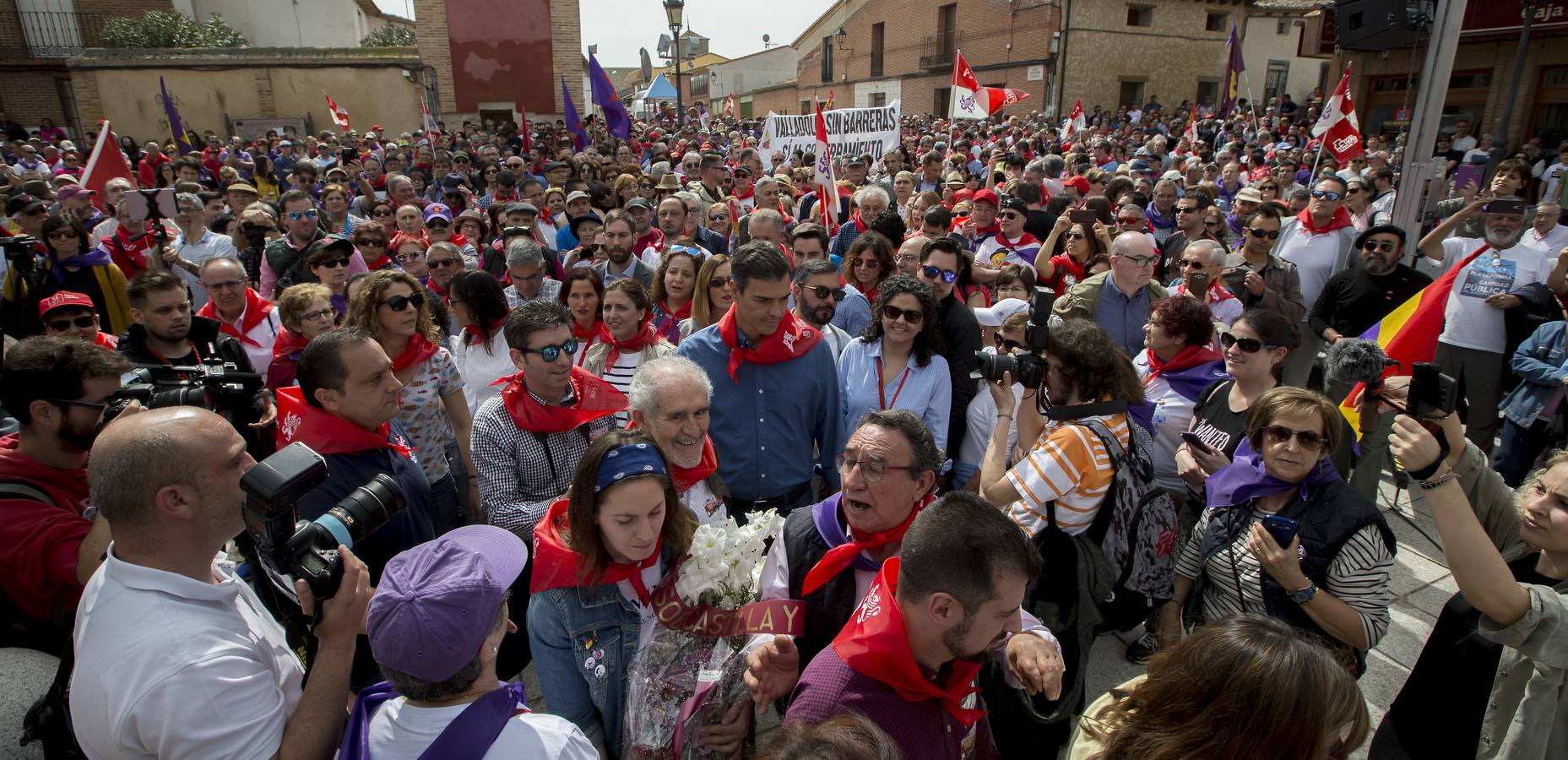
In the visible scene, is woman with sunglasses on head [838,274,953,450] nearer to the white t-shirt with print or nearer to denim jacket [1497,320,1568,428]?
denim jacket [1497,320,1568,428]

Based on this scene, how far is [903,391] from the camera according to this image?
3672 mm

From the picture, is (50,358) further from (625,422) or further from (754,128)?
(754,128)

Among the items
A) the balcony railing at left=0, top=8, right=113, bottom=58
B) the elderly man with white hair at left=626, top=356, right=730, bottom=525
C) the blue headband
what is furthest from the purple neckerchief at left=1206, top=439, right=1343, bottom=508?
the balcony railing at left=0, top=8, right=113, bottom=58

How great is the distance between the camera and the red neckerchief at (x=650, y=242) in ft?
22.9

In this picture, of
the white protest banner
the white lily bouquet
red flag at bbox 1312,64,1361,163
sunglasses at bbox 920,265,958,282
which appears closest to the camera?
the white lily bouquet

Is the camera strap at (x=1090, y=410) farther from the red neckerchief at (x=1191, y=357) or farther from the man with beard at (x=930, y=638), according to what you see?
the red neckerchief at (x=1191, y=357)

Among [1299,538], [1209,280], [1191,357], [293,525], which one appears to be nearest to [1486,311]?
[1209,280]

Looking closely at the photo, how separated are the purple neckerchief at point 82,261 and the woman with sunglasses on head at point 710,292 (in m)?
4.55

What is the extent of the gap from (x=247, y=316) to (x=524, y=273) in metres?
1.68

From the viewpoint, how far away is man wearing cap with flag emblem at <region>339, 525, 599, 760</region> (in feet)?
5.10

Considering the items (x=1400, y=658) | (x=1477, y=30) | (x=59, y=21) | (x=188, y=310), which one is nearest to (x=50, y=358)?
(x=188, y=310)

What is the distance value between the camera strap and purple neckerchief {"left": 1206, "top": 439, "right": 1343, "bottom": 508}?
0.49m

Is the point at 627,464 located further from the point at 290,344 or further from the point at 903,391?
the point at 290,344

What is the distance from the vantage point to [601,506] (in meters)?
2.21
